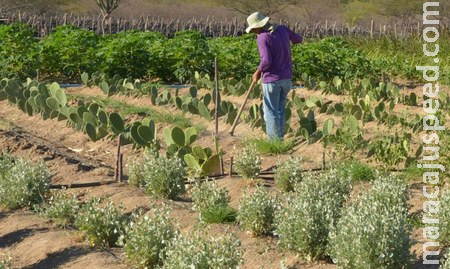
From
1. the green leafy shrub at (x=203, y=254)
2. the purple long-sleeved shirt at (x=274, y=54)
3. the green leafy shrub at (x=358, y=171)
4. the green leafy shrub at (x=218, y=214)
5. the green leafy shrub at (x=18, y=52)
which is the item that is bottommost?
the green leafy shrub at (x=218, y=214)

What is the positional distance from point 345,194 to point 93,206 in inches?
72.6

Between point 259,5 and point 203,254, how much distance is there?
52357 mm

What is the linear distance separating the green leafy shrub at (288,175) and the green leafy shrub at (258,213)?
1.20m

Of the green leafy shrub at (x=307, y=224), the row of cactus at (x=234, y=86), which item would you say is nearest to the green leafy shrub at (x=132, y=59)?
the row of cactus at (x=234, y=86)

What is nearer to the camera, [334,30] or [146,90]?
[146,90]

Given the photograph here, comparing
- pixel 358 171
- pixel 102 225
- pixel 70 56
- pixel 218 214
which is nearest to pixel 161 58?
pixel 70 56

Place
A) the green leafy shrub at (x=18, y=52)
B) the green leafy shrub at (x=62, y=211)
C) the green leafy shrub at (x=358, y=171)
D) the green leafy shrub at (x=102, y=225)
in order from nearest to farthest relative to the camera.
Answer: the green leafy shrub at (x=102, y=225), the green leafy shrub at (x=62, y=211), the green leafy shrub at (x=358, y=171), the green leafy shrub at (x=18, y=52)

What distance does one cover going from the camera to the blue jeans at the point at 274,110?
A: 11195 mm

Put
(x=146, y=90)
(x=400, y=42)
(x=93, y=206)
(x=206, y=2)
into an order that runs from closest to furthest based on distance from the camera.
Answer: (x=93, y=206) → (x=146, y=90) → (x=400, y=42) → (x=206, y=2)

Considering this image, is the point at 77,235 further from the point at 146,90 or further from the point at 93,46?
the point at 93,46

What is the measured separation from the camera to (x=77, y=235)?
7.57 metres

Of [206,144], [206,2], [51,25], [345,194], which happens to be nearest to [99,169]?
[206,144]

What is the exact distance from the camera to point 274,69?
36.7 feet

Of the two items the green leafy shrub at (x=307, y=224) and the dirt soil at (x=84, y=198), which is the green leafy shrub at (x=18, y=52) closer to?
the dirt soil at (x=84, y=198)
